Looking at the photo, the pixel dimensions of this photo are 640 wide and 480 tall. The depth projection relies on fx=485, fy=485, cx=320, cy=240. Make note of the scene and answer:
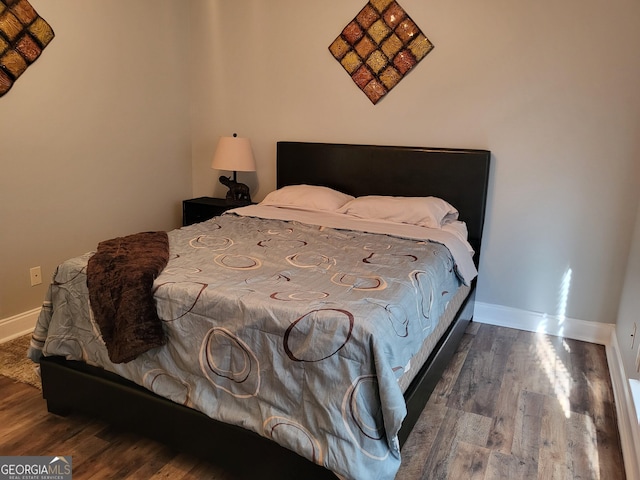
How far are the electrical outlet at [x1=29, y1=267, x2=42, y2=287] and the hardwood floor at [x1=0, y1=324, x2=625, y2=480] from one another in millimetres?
823

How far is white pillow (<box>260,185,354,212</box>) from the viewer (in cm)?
327

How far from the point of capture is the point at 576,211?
2.96 m

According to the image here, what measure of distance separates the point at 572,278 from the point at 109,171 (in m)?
3.19

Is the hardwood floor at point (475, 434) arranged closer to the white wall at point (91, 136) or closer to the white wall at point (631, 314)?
the white wall at point (631, 314)

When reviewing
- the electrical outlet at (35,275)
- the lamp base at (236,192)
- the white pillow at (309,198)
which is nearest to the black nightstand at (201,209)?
the lamp base at (236,192)

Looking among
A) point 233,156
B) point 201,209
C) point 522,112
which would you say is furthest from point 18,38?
point 522,112

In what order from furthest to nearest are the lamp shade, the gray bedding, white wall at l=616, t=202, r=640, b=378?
the lamp shade
white wall at l=616, t=202, r=640, b=378
the gray bedding

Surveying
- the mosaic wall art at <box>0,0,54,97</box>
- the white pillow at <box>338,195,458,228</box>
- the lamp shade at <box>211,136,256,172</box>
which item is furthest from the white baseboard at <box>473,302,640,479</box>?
the mosaic wall art at <box>0,0,54,97</box>

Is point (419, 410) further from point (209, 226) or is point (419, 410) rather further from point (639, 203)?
point (639, 203)

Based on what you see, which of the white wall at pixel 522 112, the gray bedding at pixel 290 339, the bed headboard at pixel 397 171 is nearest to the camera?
the gray bedding at pixel 290 339

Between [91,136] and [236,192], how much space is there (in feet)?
3.57

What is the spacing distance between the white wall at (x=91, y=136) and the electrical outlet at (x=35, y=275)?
33 mm

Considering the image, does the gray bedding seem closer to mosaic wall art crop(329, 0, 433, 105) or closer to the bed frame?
the bed frame

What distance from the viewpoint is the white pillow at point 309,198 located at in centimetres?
327
